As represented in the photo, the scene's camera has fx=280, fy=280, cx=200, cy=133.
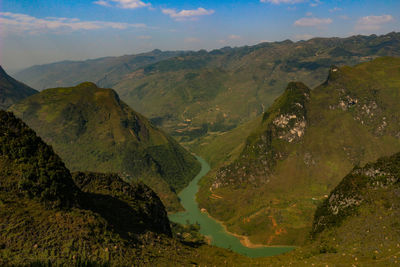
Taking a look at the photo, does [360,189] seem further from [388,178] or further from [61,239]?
[61,239]

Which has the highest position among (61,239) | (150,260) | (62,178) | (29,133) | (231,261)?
(29,133)

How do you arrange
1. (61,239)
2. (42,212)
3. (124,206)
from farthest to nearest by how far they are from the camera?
(124,206) < (42,212) < (61,239)

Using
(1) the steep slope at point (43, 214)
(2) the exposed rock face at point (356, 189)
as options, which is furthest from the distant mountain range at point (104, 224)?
(2) the exposed rock face at point (356, 189)

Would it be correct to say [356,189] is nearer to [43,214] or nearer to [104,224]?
[104,224]

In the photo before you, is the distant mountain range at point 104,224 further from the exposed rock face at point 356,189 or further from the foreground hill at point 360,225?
the exposed rock face at point 356,189

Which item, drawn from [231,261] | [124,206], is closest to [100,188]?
[124,206]

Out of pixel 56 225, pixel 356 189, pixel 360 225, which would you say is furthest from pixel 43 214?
pixel 356 189

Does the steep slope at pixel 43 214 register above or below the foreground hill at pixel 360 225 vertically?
above

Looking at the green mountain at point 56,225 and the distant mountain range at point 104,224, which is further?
the distant mountain range at point 104,224
